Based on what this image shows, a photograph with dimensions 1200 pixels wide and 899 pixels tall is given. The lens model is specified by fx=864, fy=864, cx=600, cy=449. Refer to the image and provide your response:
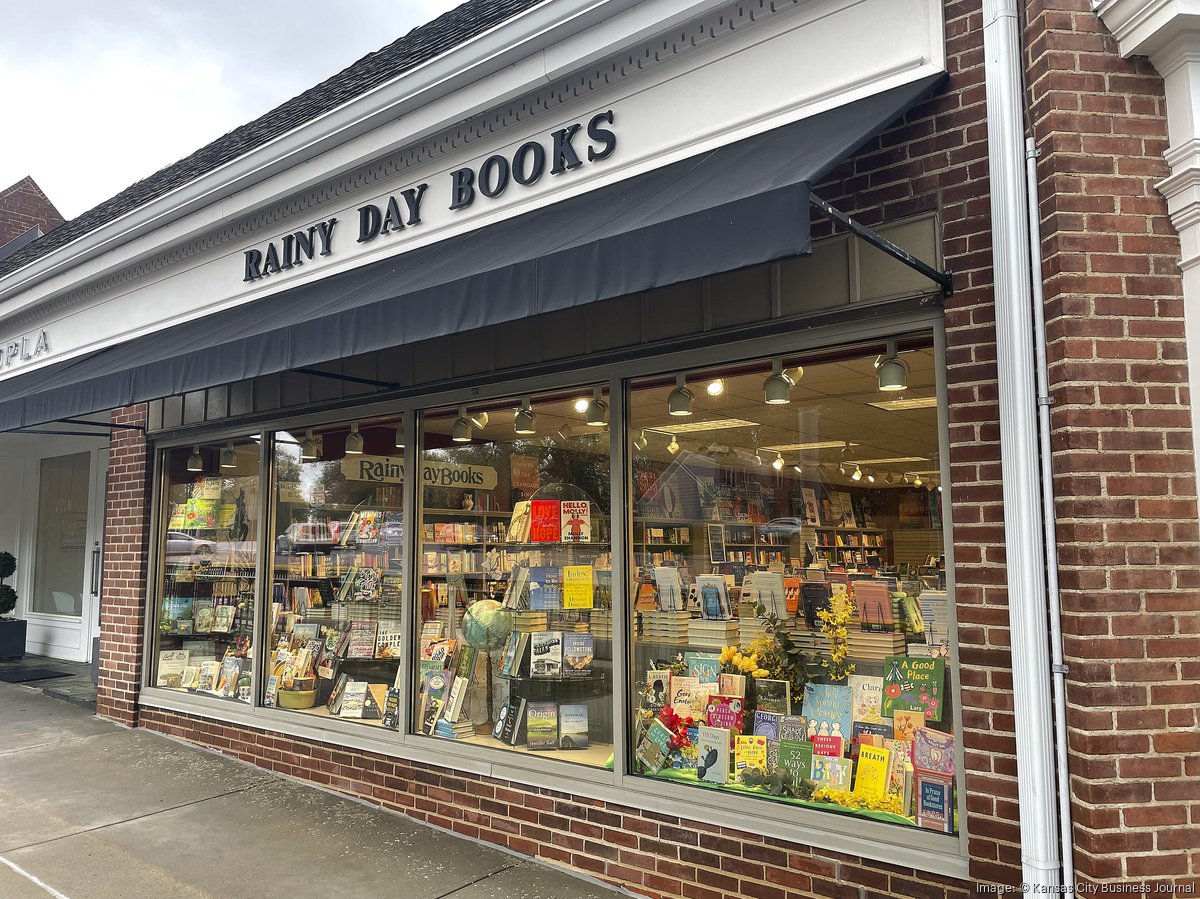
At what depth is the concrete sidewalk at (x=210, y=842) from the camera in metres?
4.64

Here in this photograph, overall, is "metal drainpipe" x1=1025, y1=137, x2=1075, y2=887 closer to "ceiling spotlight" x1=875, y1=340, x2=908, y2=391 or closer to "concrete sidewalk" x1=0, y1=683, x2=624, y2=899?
"ceiling spotlight" x1=875, y1=340, x2=908, y2=391

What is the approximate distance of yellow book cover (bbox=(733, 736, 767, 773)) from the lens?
4570 millimetres

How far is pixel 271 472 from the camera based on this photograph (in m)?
7.32

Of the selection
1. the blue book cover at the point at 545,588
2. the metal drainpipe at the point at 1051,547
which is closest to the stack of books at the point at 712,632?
the blue book cover at the point at 545,588

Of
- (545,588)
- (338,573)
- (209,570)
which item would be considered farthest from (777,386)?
(209,570)

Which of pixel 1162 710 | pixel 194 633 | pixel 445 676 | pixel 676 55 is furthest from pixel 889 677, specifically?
pixel 194 633

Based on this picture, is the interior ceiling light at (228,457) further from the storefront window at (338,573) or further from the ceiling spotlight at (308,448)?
the ceiling spotlight at (308,448)

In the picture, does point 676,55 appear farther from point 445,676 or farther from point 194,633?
point 194,633

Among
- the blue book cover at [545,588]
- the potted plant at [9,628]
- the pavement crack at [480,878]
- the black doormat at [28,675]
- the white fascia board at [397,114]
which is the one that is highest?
the white fascia board at [397,114]

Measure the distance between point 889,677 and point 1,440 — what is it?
509 inches

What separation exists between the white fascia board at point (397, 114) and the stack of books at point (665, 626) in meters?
3.27

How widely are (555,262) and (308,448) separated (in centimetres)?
413

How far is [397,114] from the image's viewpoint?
234 inches

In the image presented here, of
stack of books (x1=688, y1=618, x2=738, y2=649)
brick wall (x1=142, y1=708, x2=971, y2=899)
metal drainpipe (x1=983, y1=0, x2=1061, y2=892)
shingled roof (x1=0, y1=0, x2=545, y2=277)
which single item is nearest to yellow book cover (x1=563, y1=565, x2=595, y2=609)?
stack of books (x1=688, y1=618, x2=738, y2=649)
